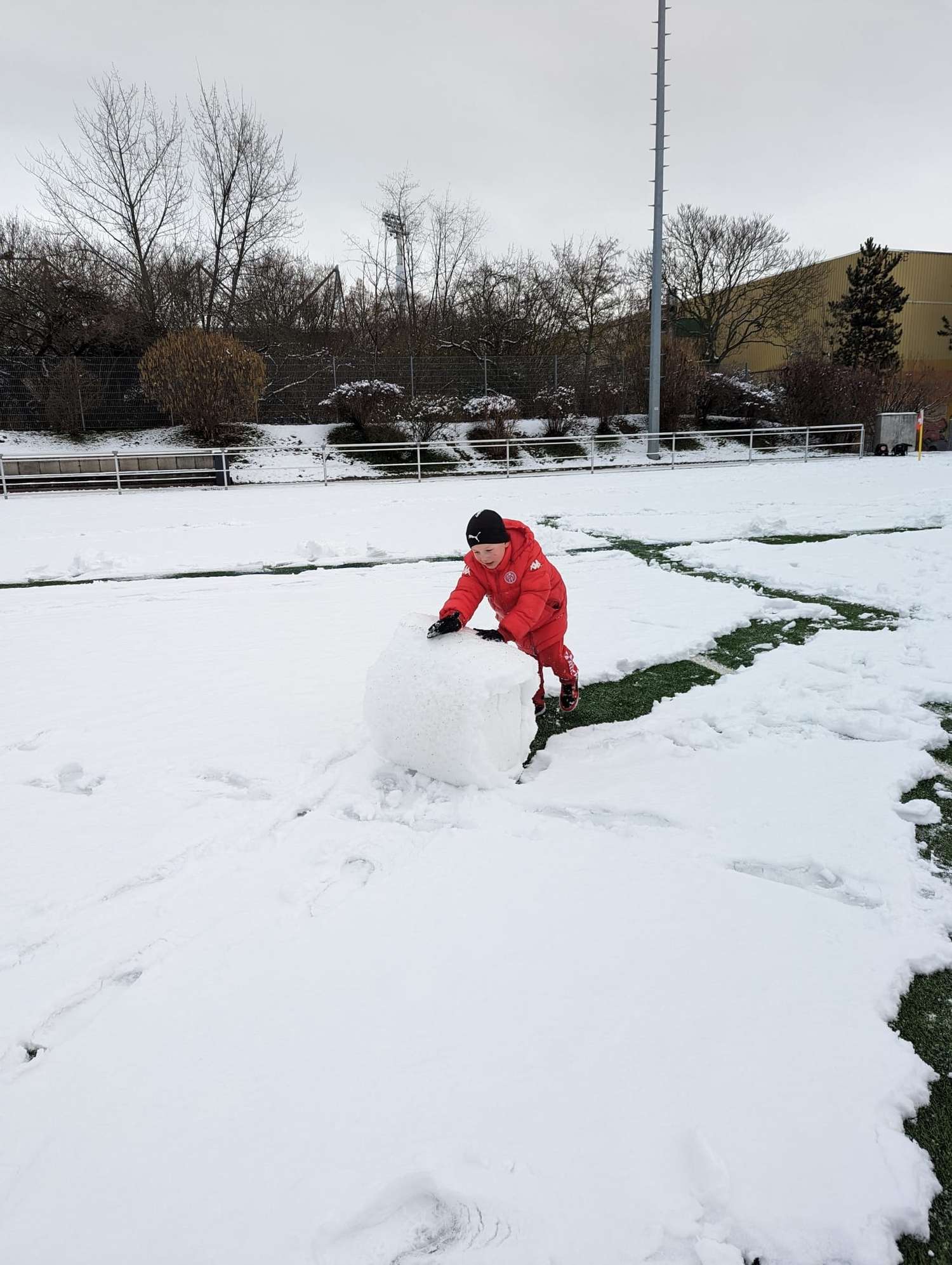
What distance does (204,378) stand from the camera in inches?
743

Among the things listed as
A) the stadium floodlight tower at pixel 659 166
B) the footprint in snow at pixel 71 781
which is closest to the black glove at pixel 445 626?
the footprint in snow at pixel 71 781

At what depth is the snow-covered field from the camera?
151cm

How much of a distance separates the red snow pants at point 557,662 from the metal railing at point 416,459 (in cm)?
1201

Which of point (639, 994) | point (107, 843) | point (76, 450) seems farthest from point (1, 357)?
point (639, 994)

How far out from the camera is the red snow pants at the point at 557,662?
3920 millimetres

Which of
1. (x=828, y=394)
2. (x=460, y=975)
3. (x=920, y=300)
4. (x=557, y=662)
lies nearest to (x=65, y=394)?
(x=557, y=662)

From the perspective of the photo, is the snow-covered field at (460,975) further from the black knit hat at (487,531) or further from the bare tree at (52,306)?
the bare tree at (52,306)

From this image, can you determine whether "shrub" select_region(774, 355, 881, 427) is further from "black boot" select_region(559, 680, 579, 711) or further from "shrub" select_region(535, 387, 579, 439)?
"black boot" select_region(559, 680, 579, 711)

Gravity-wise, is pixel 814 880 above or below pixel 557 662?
below

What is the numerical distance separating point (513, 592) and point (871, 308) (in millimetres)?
32767

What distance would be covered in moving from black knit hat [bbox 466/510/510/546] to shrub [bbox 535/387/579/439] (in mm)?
20359

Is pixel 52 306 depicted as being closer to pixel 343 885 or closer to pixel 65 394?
pixel 65 394

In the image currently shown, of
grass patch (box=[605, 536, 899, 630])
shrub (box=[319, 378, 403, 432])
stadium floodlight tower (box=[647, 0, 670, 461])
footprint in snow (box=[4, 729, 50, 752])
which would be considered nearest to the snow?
grass patch (box=[605, 536, 899, 630])

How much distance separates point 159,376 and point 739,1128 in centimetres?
2050
